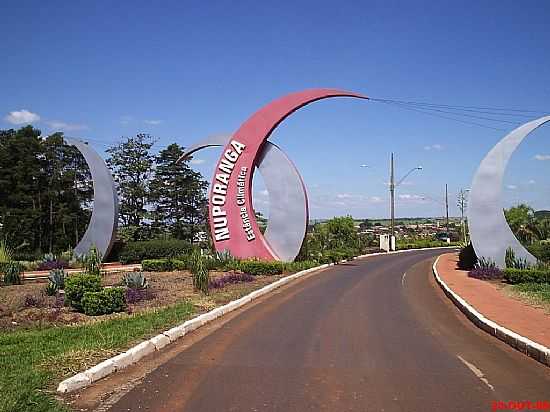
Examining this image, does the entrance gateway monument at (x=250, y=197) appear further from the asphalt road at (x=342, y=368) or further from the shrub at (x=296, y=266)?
the asphalt road at (x=342, y=368)

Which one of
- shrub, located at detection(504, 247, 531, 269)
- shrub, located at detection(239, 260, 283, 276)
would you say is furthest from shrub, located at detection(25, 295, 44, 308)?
shrub, located at detection(504, 247, 531, 269)

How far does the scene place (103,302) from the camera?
40.3 feet

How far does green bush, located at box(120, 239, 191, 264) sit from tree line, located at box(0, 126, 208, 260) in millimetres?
6591

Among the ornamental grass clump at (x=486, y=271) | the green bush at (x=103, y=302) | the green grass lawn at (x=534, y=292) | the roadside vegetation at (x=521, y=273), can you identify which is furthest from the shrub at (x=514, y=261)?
the green bush at (x=103, y=302)

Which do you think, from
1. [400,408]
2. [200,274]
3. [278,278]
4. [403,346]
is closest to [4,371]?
[400,408]

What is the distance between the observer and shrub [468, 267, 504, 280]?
20.8m

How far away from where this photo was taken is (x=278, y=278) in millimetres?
21234

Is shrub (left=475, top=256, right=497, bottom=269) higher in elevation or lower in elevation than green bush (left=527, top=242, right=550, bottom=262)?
lower

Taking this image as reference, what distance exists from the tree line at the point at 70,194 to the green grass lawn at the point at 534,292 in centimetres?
2529

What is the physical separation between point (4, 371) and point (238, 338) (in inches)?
155

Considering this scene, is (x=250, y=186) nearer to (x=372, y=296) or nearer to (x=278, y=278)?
(x=278, y=278)

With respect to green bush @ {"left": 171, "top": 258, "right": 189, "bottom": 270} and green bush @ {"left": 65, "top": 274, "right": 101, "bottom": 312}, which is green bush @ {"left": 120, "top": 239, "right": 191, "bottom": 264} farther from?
green bush @ {"left": 65, "top": 274, "right": 101, "bottom": 312}

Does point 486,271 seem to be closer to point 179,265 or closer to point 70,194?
point 179,265

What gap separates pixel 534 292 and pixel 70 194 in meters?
27.6
